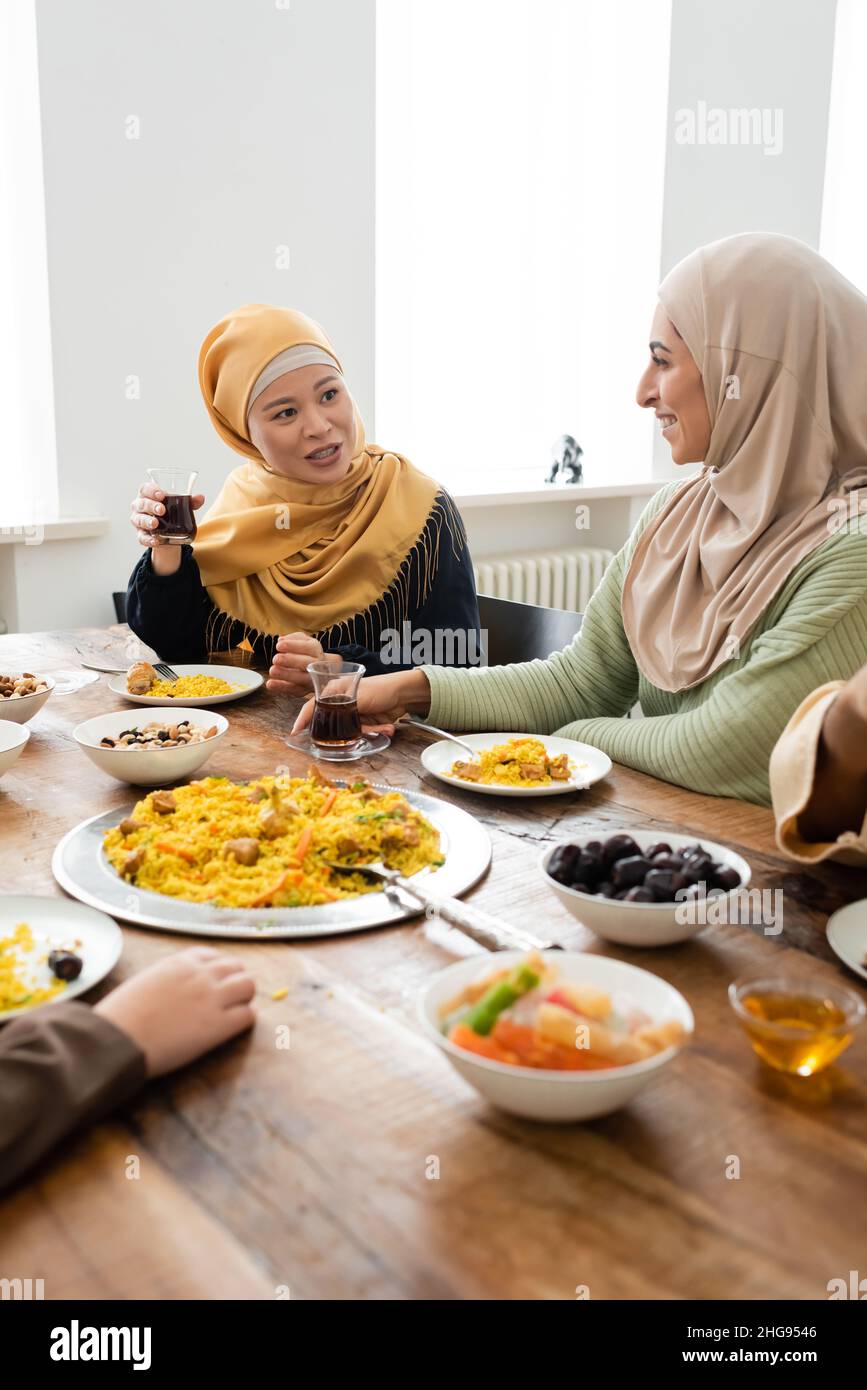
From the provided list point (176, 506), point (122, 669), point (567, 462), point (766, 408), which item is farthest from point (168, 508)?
point (567, 462)

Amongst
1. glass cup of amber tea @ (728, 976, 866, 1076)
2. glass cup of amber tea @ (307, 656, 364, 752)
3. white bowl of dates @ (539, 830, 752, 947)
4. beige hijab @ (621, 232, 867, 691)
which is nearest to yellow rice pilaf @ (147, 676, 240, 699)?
glass cup of amber tea @ (307, 656, 364, 752)

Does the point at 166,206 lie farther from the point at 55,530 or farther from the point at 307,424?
the point at 307,424

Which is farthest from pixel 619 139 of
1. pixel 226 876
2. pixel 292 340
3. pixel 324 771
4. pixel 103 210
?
pixel 226 876

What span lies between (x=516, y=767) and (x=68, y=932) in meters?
0.71

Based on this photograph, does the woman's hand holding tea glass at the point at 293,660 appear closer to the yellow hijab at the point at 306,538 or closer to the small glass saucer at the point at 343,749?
the small glass saucer at the point at 343,749

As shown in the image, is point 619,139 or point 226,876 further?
point 619,139

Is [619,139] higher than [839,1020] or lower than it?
higher

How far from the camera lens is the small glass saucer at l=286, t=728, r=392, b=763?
1762mm

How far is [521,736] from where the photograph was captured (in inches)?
70.6

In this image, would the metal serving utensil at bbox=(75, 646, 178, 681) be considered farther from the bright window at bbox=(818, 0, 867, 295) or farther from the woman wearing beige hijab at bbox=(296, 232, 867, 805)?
the bright window at bbox=(818, 0, 867, 295)

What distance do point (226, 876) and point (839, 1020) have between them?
25.5 inches

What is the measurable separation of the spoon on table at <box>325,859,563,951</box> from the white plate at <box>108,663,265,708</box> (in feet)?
2.66
